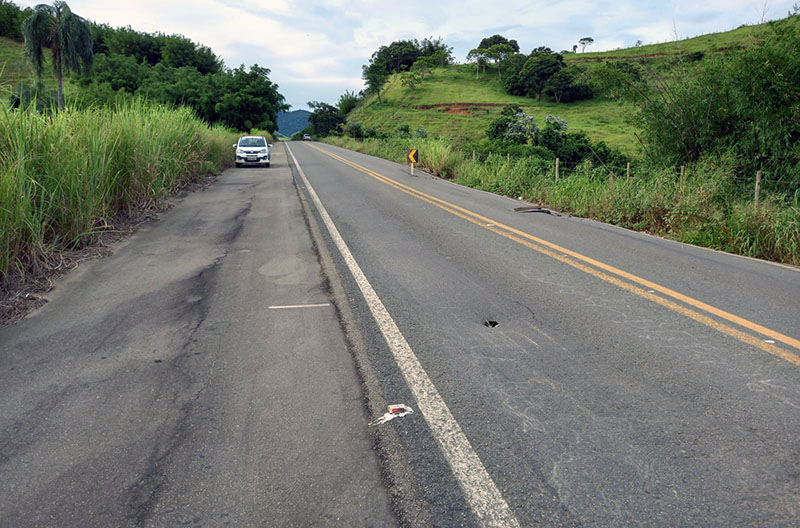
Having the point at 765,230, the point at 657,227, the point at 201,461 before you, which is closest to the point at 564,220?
→ the point at 657,227

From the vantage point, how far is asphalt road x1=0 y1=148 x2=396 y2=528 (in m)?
2.29

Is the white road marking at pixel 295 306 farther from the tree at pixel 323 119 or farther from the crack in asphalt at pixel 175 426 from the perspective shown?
the tree at pixel 323 119

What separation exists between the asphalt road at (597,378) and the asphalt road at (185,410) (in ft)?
1.44

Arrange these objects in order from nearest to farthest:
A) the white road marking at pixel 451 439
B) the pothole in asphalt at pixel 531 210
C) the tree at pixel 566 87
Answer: the white road marking at pixel 451 439, the pothole in asphalt at pixel 531 210, the tree at pixel 566 87

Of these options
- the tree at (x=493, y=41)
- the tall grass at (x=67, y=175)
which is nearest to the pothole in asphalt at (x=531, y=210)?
the tall grass at (x=67, y=175)

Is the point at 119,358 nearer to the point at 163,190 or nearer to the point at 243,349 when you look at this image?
the point at 243,349

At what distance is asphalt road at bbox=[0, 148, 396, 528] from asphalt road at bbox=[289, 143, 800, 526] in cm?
44

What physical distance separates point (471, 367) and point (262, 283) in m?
3.08

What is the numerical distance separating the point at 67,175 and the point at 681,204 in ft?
34.1

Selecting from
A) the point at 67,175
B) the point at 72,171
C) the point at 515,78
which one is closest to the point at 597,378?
the point at 67,175

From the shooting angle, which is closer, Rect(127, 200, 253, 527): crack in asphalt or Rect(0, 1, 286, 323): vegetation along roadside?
Rect(127, 200, 253, 527): crack in asphalt

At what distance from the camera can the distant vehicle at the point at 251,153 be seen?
24531 mm

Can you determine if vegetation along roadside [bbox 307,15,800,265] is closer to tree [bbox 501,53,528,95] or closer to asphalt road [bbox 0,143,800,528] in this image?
asphalt road [bbox 0,143,800,528]

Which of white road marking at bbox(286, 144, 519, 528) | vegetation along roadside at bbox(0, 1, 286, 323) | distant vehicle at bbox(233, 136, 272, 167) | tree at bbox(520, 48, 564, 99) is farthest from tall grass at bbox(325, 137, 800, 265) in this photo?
tree at bbox(520, 48, 564, 99)
